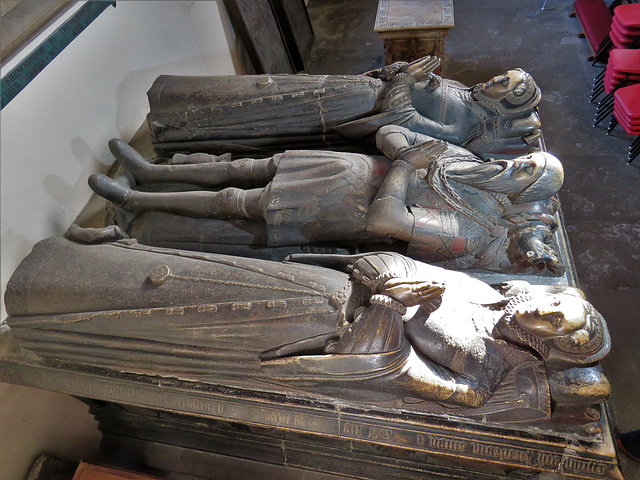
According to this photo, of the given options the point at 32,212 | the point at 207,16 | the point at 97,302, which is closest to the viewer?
the point at 97,302

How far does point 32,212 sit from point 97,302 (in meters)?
1.26

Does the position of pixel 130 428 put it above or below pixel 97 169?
below

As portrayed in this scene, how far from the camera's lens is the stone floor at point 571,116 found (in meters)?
3.18

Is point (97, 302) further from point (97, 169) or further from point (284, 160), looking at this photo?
point (97, 169)

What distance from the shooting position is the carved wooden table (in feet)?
14.7

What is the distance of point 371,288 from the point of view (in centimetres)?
204

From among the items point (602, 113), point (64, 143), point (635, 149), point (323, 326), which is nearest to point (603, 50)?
point (602, 113)

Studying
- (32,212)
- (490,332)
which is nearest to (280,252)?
(490,332)

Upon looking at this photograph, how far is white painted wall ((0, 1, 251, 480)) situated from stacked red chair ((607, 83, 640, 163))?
14.1 feet

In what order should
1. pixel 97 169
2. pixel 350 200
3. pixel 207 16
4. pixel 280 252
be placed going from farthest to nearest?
1. pixel 207 16
2. pixel 97 169
3. pixel 280 252
4. pixel 350 200

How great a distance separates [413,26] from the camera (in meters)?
4.46

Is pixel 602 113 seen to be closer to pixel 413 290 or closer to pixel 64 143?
pixel 413 290

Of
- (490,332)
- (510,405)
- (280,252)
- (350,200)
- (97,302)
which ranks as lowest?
(510,405)

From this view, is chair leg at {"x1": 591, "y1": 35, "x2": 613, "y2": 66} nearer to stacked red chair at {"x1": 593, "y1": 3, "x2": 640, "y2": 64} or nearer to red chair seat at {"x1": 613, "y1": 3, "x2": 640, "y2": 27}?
stacked red chair at {"x1": 593, "y1": 3, "x2": 640, "y2": 64}
